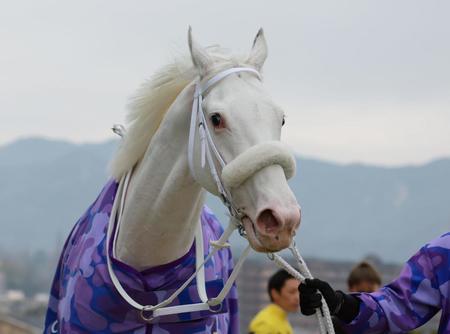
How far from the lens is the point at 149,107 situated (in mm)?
5086

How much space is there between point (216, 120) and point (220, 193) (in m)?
0.32

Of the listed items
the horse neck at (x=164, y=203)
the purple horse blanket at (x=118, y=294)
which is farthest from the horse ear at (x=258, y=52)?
the purple horse blanket at (x=118, y=294)

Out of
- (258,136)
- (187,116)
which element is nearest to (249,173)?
(258,136)

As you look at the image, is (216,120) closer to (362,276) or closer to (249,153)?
(249,153)

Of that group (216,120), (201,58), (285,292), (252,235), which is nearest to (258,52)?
(201,58)

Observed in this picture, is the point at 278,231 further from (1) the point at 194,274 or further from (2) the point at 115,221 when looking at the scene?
(2) the point at 115,221

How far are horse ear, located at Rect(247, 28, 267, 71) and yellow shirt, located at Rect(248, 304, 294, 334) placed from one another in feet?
9.05

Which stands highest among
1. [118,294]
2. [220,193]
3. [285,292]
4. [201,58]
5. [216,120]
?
[201,58]

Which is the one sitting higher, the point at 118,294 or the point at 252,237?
the point at 252,237

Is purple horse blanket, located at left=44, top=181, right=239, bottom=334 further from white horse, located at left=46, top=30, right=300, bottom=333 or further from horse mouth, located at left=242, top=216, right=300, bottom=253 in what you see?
horse mouth, located at left=242, top=216, right=300, bottom=253

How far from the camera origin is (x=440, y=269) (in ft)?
14.5

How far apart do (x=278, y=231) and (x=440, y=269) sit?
865 mm

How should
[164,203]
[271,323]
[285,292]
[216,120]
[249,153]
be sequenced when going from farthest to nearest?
[285,292], [271,323], [164,203], [216,120], [249,153]

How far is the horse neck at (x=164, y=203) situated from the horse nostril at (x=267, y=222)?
796 mm
